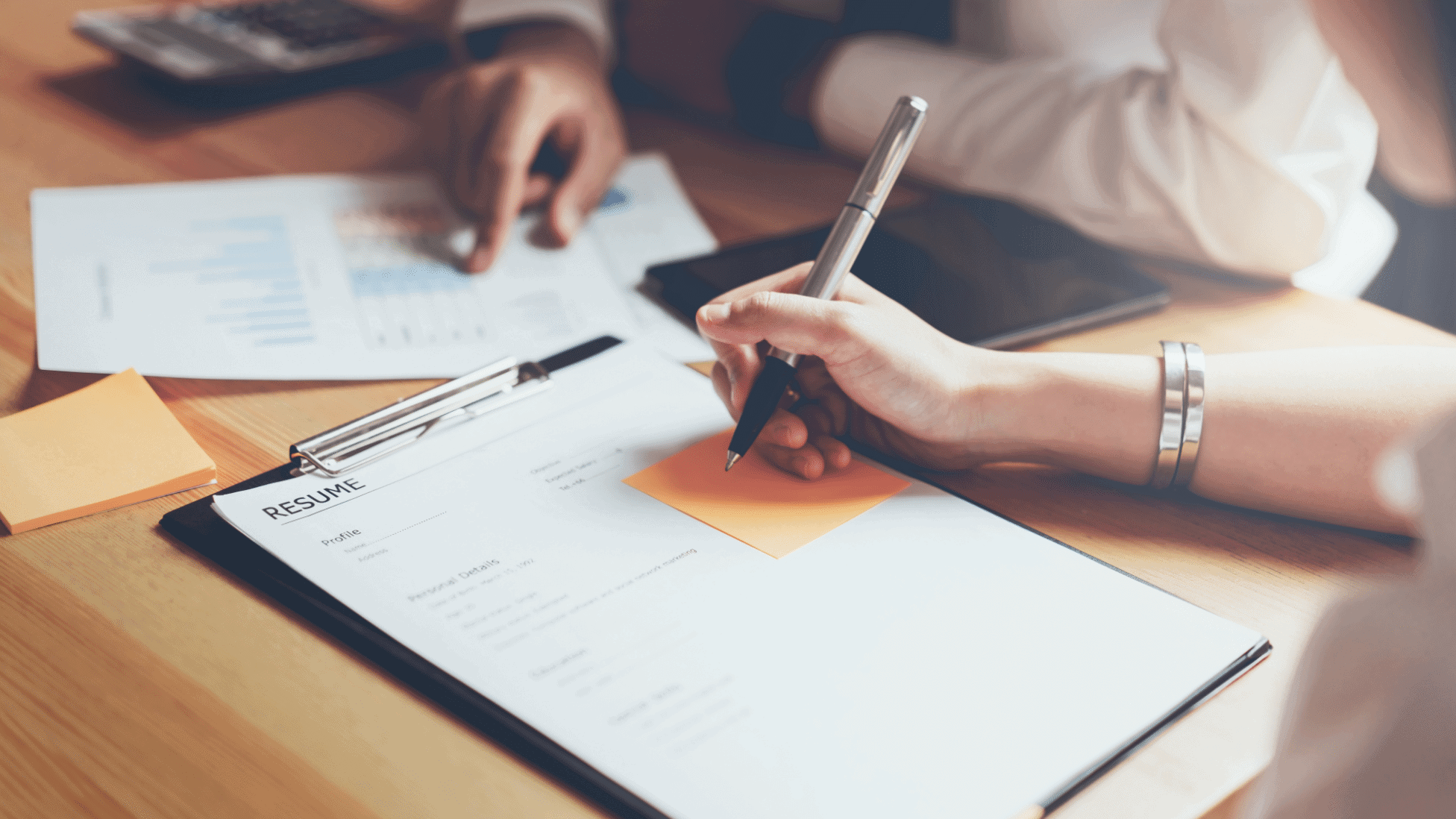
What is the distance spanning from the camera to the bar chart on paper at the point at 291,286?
0.68m

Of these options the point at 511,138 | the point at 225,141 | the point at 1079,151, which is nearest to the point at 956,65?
the point at 1079,151

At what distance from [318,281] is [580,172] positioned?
0.84 ft

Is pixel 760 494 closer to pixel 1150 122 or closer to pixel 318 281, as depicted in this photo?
pixel 318 281

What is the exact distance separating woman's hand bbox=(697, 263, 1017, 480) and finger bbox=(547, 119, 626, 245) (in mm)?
298

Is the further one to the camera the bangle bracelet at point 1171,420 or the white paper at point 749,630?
the bangle bracelet at point 1171,420

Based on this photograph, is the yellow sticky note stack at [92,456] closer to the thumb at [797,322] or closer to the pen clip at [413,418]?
the pen clip at [413,418]

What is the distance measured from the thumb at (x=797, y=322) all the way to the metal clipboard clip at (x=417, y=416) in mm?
149

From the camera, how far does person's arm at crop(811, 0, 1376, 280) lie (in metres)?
0.76

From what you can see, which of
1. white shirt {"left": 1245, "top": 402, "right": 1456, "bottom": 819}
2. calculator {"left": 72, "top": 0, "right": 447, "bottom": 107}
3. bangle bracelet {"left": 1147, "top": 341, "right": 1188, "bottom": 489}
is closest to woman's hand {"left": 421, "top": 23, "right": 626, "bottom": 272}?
calculator {"left": 72, "top": 0, "right": 447, "bottom": 107}

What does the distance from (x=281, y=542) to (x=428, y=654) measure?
4.5 inches

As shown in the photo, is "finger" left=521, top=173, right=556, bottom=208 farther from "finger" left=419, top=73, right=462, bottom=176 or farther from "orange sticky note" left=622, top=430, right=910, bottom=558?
"orange sticky note" left=622, top=430, right=910, bottom=558

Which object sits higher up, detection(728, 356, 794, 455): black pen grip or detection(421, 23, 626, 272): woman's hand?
detection(421, 23, 626, 272): woman's hand

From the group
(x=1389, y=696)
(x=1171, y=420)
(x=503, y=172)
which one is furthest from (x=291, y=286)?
(x=1389, y=696)

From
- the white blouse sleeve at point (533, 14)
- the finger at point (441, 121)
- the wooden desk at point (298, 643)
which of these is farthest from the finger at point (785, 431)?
the white blouse sleeve at point (533, 14)
